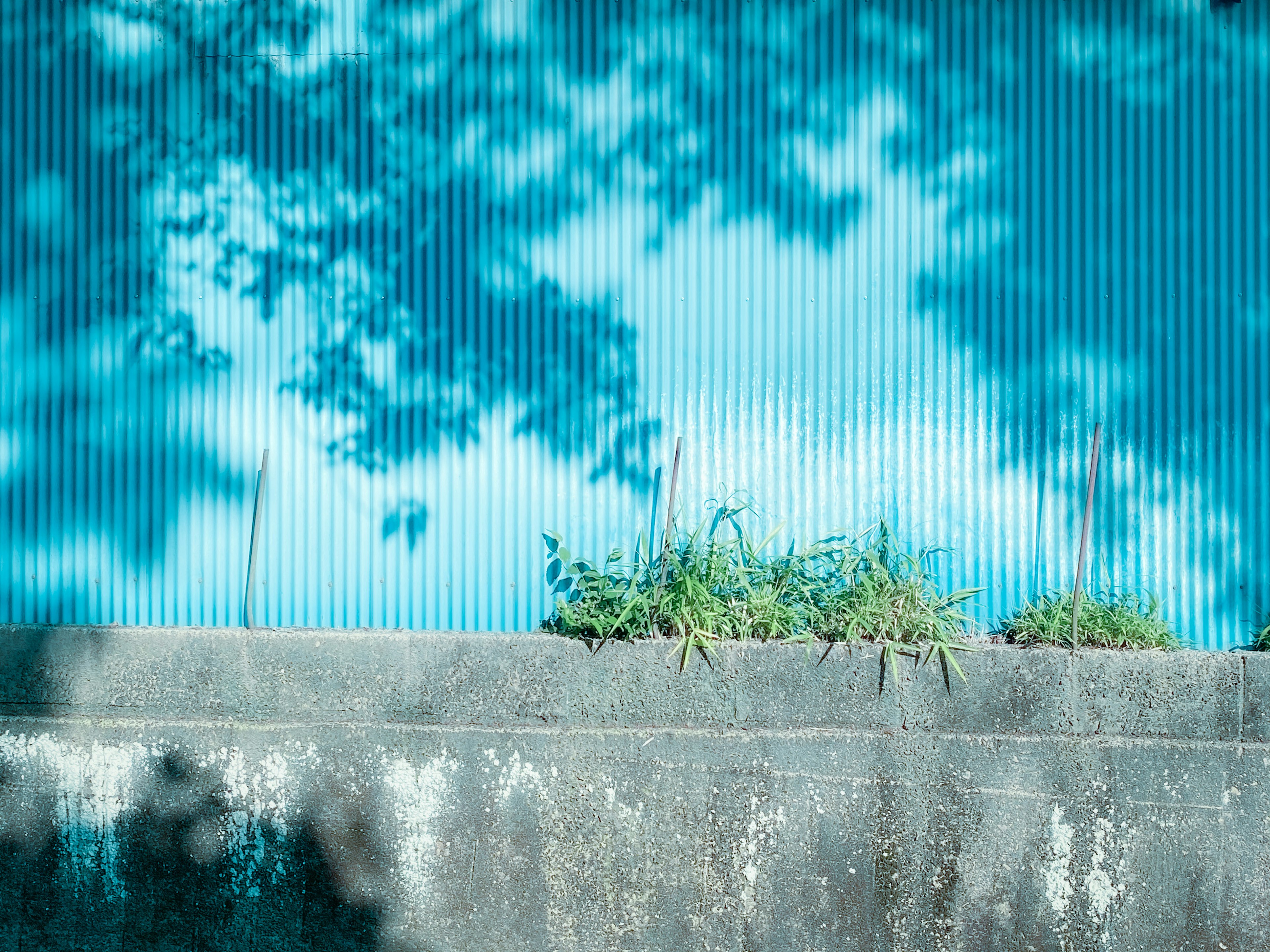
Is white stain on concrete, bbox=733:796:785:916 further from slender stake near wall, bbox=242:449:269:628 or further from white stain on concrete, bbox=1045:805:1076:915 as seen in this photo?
slender stake near wall, bbox=242:449:269:628

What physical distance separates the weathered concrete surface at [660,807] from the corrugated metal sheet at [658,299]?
1.79ft

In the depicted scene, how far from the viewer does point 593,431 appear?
4.32 meters

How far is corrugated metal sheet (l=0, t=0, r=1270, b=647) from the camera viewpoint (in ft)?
14.1

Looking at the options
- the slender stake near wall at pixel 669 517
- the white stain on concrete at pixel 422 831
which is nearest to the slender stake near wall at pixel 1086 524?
the slender stake near wall at pixel 669 517

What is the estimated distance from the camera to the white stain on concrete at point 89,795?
3980mm

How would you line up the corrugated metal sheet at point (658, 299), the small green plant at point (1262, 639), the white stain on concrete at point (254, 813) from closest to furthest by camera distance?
1. the white stain on concrete at point (254, 813)
2. the small green plant at point (1262, 639)
3. the corrugated metal sheet at point (658, 299)

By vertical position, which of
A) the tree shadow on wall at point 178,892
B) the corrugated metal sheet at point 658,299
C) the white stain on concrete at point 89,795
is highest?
the corrugated metal sheet at point 658,299

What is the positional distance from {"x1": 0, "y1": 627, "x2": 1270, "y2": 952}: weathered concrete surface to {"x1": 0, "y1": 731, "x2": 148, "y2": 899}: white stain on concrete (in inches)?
0.6

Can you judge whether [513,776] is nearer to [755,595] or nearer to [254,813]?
[254,813]

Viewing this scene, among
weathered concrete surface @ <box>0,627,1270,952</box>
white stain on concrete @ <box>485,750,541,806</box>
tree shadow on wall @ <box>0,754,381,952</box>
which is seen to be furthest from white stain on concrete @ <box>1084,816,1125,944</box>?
tree shadow on wall @ <box>0,754,381,952</box>

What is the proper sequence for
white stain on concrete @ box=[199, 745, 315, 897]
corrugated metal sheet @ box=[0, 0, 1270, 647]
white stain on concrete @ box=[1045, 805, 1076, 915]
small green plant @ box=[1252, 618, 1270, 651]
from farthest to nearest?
corrugated metal sheet @ box=[0, 0, 1270, 647] < small green plant @ box=[1252, 618, 1270, 651] < white stain on concrete @ box=[199, 745, 315, 897] < white stain on concrete @ box=[1045, 805, 1076, 915]

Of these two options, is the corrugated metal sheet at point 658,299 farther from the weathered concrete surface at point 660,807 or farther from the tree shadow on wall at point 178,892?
the tree shadow on wall at point 178,892

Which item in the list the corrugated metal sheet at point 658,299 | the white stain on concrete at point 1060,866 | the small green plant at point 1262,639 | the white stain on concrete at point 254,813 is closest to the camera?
the white stain on concrete at point 1060,866

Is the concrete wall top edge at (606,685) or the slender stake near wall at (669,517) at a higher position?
the slender stake near wall at (669,517)
